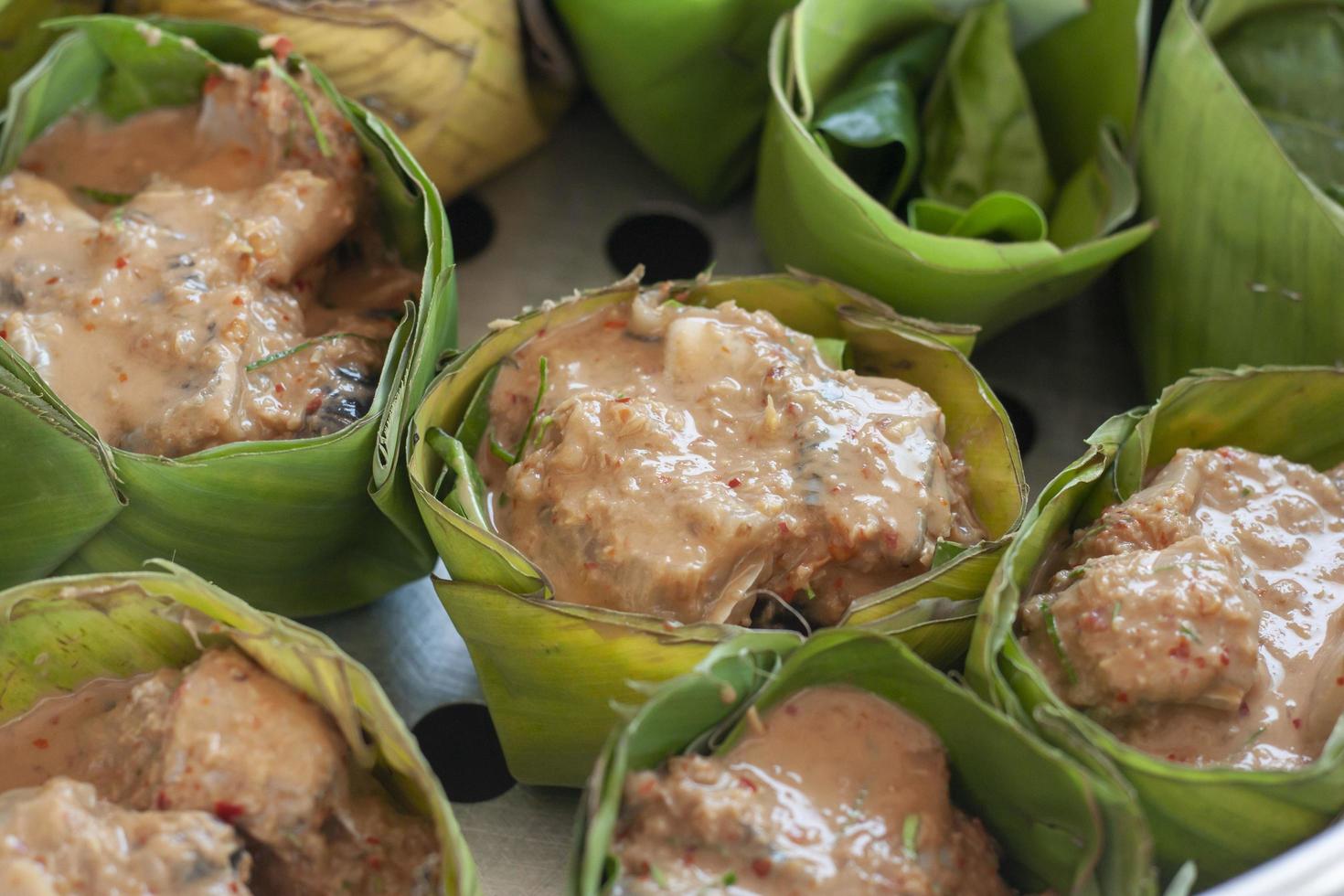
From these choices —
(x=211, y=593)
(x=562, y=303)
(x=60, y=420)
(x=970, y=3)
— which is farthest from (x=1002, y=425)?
(x=60, y=420)

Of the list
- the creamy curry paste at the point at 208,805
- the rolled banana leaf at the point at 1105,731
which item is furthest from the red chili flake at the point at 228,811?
the rolled banana leaf at the point at 1105,731

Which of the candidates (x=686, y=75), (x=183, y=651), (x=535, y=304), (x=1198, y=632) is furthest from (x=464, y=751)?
(x=686, y=75)

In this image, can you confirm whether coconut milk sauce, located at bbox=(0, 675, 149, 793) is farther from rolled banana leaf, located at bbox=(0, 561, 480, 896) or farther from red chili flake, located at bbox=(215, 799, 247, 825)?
red chili flake, located at bbox=(215, 799, 247, 825)

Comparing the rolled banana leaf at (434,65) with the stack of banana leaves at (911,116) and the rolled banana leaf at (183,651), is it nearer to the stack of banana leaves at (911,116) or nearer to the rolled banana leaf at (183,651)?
the stack of banana leaves at (911,116)

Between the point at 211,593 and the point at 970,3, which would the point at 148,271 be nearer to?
the point at 211,593

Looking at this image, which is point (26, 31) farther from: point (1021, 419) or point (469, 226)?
point (1021, 419)

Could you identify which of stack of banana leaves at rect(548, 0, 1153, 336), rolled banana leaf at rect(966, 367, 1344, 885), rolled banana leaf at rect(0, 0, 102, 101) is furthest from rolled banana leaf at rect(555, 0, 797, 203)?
rolled banana leaf at rect(966, 367, 1344, 885)
